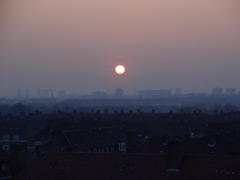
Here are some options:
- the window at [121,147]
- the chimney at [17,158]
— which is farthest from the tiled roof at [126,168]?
the window at [121,147]

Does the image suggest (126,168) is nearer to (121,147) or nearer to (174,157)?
(174,157)

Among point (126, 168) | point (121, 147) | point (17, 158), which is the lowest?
point (121, 147)

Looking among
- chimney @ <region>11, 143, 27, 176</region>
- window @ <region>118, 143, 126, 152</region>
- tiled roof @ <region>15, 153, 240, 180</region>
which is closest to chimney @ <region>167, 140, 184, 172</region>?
tiled roof @ <region>15, 153, 240, 180</region>

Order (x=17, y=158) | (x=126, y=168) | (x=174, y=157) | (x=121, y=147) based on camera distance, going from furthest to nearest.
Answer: (x=121, y=147)
(x=17, y=158)
(x=126, y=168)
(x=174, y=157)

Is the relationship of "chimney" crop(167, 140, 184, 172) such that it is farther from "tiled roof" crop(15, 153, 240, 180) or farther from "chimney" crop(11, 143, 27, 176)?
"chimney" crop(11, 143, 27, 176)

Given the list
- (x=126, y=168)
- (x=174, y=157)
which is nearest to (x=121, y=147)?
(x=126, y=168)

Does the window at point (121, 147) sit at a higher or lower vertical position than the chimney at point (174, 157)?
lower

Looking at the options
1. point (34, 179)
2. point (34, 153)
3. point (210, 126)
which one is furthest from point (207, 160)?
point (210, 126)

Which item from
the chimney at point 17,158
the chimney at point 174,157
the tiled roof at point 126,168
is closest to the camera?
the tiled roof at point 126,168

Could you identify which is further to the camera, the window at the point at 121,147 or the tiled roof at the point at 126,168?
the window at the point at 121,147

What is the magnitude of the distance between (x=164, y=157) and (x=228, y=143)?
1553 centimetres

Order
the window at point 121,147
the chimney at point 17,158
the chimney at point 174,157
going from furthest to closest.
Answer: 1. the window at point 121,147
2. the chimney at point 17,158
3. the chimney at point 174,157

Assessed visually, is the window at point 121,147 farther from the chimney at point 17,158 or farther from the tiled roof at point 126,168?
the tiled roof at point 126,168

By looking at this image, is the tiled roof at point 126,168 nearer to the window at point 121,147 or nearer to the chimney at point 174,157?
the chimney at point 174,157
